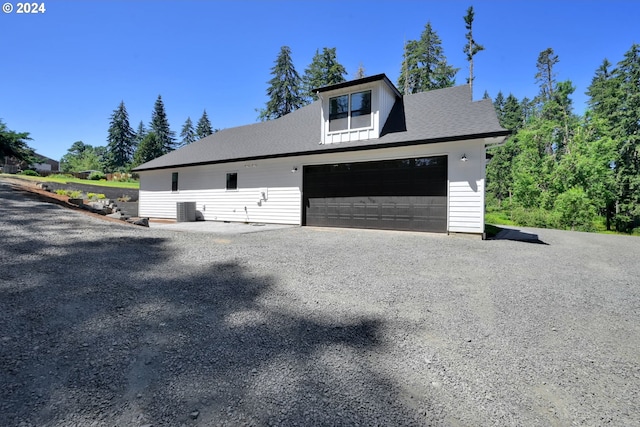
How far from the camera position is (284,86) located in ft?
105

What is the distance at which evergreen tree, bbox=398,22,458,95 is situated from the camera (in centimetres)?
2617

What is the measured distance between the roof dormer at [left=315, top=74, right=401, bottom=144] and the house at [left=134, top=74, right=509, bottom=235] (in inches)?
1.4

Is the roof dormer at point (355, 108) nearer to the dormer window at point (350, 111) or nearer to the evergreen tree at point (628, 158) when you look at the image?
the dormer window at point (350, 111)

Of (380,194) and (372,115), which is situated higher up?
(372,115)

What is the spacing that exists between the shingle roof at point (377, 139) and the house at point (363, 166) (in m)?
0.04

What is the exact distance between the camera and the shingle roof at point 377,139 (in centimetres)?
862

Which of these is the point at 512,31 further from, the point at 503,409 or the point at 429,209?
the point at 503,409

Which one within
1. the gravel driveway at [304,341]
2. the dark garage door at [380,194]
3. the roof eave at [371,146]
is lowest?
the gravel driveway at [304,341]

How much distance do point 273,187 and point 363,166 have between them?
4.11 m

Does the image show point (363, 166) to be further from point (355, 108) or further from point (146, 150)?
point (146, 150)

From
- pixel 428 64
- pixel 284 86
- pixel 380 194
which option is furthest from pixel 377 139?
pixel 284 86

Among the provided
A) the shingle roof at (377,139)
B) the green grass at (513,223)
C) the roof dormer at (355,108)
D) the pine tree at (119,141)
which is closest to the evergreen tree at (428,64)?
the green grass at (513,223)

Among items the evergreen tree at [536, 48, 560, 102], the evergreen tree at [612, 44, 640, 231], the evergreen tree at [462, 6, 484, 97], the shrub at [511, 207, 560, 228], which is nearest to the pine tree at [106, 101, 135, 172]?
the evergreen tree at [462, 6, 484, 97]

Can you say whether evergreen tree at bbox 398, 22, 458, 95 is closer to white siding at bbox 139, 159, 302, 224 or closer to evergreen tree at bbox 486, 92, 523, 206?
evergreen tree at bbox 486, 92, 523, 206
